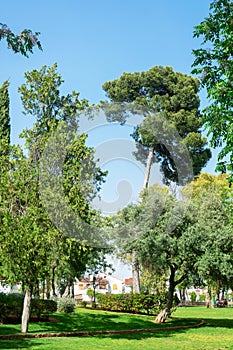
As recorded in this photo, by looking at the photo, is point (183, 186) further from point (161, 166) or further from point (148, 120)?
point (148, 120)

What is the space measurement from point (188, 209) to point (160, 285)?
59.2ft

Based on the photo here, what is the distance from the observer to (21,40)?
5938mm

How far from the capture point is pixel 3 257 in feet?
49.3

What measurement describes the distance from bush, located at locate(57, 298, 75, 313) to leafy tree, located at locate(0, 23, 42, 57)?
745 inches

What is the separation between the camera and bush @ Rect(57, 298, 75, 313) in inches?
907

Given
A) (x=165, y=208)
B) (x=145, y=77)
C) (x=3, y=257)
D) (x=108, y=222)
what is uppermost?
(x=145, y=77)

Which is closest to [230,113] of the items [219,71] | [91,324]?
[219,71]

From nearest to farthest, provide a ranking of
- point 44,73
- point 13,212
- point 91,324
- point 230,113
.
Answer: point 230,113 → point 13,212 → point 44,73 → point 91,324

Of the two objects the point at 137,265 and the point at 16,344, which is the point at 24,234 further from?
the point at 137,265

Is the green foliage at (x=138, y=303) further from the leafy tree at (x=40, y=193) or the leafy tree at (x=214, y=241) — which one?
the leafy tree at (x=40, y=193)

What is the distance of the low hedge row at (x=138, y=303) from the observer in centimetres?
2525

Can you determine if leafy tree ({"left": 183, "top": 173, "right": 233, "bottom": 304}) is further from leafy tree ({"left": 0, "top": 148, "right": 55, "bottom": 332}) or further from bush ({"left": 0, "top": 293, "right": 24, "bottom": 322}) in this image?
bush ({"left": 0, "top": 293, "right": 24, "bottom": 322})

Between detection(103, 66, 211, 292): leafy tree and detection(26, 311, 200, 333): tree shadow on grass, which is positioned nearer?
detection(26, 311, 200, 333): tree shadow on grass

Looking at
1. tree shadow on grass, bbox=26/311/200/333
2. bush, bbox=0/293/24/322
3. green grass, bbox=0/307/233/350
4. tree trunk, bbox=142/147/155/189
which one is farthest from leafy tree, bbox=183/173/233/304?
tree trunk, bbox=142/147/155/189
